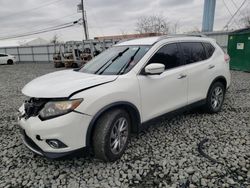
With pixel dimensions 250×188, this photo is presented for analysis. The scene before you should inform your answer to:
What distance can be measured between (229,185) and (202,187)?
0.32 m

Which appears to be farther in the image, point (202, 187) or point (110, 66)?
point (110, 66)

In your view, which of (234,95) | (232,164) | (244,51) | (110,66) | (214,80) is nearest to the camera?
(232,164)

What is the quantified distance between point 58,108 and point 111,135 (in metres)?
0.79

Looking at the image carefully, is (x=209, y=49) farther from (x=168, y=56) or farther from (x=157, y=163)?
(x=157, y=163)

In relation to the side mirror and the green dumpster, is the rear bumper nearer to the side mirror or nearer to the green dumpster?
the side mirror


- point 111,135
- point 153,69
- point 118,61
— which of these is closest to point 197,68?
point 153,69

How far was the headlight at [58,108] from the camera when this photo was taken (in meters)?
2.60

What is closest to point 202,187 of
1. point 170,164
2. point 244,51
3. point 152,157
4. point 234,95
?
point 170,164

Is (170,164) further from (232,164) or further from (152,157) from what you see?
(232,164)

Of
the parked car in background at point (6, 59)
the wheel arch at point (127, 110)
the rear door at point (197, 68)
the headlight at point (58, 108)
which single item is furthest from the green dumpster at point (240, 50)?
the parked car in background at point (6, 59)

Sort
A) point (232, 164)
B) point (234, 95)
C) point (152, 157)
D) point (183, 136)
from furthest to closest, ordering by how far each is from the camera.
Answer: point (234, 95)
point (183, 136)
point (152, 157)
point (232, 164)

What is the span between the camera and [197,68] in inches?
165

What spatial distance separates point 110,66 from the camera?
351 cm

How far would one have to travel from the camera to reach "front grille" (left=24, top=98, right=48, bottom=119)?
2.76 meters
